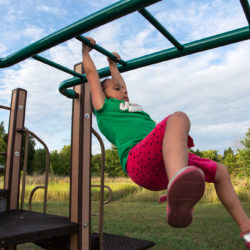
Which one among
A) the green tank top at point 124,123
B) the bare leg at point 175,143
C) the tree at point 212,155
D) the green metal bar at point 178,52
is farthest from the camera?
the tree at point 212,155

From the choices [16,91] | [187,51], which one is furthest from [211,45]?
[16,91]

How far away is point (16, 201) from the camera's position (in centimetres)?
245

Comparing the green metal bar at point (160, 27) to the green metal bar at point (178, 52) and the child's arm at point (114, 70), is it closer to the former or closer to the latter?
the green metal bar at point (178, 52)

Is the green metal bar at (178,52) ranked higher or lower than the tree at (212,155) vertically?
lower

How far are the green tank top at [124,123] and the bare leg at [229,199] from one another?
43cm

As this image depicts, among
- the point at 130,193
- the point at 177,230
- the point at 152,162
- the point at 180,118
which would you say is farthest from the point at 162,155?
the point at 130,193

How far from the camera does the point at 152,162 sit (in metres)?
1.26

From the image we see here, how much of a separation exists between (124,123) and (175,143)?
0.47 m

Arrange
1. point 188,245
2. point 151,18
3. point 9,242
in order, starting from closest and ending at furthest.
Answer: point 151,18 < point 9,242 < point 188,245

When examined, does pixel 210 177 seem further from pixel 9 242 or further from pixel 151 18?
pixel 9 242

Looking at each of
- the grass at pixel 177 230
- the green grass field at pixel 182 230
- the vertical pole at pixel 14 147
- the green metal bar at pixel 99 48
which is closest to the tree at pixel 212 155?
the green grass field at pixel 182 230

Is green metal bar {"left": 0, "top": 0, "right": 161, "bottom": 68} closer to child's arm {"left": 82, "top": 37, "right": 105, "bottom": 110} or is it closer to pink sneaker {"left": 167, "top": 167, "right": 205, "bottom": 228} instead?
child's arm {"left": 82, "top": 37, "right": 105, "bottom": 110}

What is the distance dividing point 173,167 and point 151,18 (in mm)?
689

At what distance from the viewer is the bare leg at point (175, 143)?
1055mm
